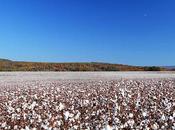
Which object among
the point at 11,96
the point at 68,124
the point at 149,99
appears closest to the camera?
the point at 68,124

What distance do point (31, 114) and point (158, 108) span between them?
3.88 metres

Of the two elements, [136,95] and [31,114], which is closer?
[31,114]

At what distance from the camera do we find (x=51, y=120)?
11.0m

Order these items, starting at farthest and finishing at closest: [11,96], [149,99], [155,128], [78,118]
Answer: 1. [11,96]
2. [149,99]
3. [78,118]
4. [155,128]

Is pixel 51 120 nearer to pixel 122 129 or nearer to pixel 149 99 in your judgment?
pixel 122 129

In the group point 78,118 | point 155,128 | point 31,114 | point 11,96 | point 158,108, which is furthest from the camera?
point 11,96

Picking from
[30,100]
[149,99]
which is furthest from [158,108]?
[30,100]

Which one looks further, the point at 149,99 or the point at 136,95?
the point at 136,95

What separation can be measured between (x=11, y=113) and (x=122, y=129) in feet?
14.3

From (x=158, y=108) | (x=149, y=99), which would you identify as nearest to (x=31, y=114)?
(x=158, y=108)

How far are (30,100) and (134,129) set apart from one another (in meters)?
7.50

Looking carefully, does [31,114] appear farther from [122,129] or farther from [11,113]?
[122,129]

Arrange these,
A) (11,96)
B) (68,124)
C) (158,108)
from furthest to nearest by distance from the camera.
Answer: (11,96), (158,108), (68,124)

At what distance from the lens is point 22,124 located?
1103 cm
